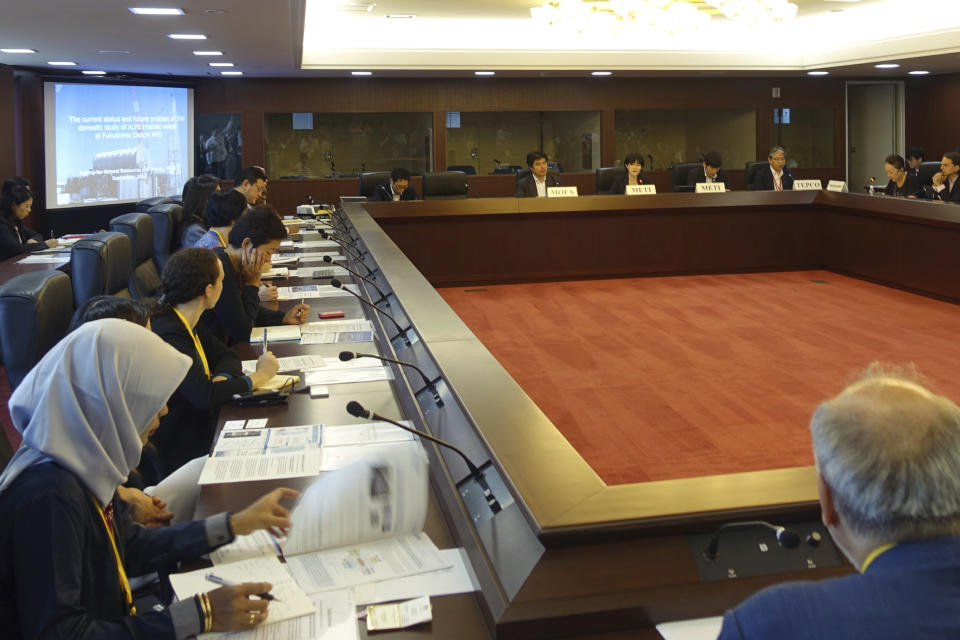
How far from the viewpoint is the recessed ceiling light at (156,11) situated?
5598mm

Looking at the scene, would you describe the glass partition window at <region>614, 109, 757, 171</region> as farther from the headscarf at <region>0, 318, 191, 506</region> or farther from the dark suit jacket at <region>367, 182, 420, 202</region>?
the headscarf at <region>0, 318, 191, 506</region>

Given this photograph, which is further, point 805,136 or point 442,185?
point 805,136

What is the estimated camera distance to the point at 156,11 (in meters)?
5.73

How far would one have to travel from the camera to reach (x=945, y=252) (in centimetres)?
628

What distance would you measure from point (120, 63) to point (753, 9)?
602 cm

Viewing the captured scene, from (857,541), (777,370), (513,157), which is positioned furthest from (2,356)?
(513,157)

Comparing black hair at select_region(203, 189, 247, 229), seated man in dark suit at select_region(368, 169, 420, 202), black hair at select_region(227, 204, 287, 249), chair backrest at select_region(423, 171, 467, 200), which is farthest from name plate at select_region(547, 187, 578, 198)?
black hair at select_region(227, 204, 287, 249)

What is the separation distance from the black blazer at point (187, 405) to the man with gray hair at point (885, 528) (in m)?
2.01

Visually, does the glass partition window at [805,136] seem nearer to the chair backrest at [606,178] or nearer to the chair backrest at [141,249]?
the chair backrest at [606,178]

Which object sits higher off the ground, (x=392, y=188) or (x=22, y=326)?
(x=392, y=188)

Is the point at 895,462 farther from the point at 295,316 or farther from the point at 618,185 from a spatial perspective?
the point at 618,185

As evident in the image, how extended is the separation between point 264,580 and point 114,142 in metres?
10.2

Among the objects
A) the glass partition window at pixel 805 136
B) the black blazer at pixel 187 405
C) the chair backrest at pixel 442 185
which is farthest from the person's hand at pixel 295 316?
the glass partition window at pixel 805 136

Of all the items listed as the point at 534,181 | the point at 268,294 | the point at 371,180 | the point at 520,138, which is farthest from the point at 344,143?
the point at 268,294
